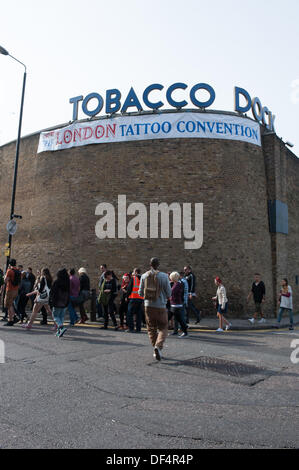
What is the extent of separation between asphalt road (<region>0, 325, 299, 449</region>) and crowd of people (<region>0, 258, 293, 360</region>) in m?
1.00

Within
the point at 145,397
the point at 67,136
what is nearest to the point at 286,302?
the point at 145,397

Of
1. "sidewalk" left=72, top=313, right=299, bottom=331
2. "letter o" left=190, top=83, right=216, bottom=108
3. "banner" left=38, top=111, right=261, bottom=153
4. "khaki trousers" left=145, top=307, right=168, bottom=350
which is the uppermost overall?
"letter o" left=190, top=83, right=216, bottom=108

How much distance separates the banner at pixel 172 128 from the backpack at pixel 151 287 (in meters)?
10.3

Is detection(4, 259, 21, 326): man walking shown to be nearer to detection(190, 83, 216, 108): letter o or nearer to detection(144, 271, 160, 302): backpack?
detection(144, 271, 160, 302): backpack

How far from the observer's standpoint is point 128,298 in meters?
11.4

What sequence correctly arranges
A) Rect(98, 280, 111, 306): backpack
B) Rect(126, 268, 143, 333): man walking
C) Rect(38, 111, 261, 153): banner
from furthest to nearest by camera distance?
Rect(38, 111, 261, 153): banner
Rect(98, 280, 111, 306): backpack
Rect(126, 268, 143, 333): man walking

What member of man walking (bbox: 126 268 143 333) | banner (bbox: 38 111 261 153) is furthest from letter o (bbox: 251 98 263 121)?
man walking (bbox: 126 268 143 333)

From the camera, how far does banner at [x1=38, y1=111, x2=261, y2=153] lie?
53.4 feet

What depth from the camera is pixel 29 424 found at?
3.88 metres

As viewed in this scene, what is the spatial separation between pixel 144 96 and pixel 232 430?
15.4 m

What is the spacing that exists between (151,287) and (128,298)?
4275 millimetres

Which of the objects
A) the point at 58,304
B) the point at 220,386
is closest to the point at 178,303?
the point at 58,304

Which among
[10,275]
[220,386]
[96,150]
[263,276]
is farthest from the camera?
[96,150]

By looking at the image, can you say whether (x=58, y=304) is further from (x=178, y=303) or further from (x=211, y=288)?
(x=211, y=288)
